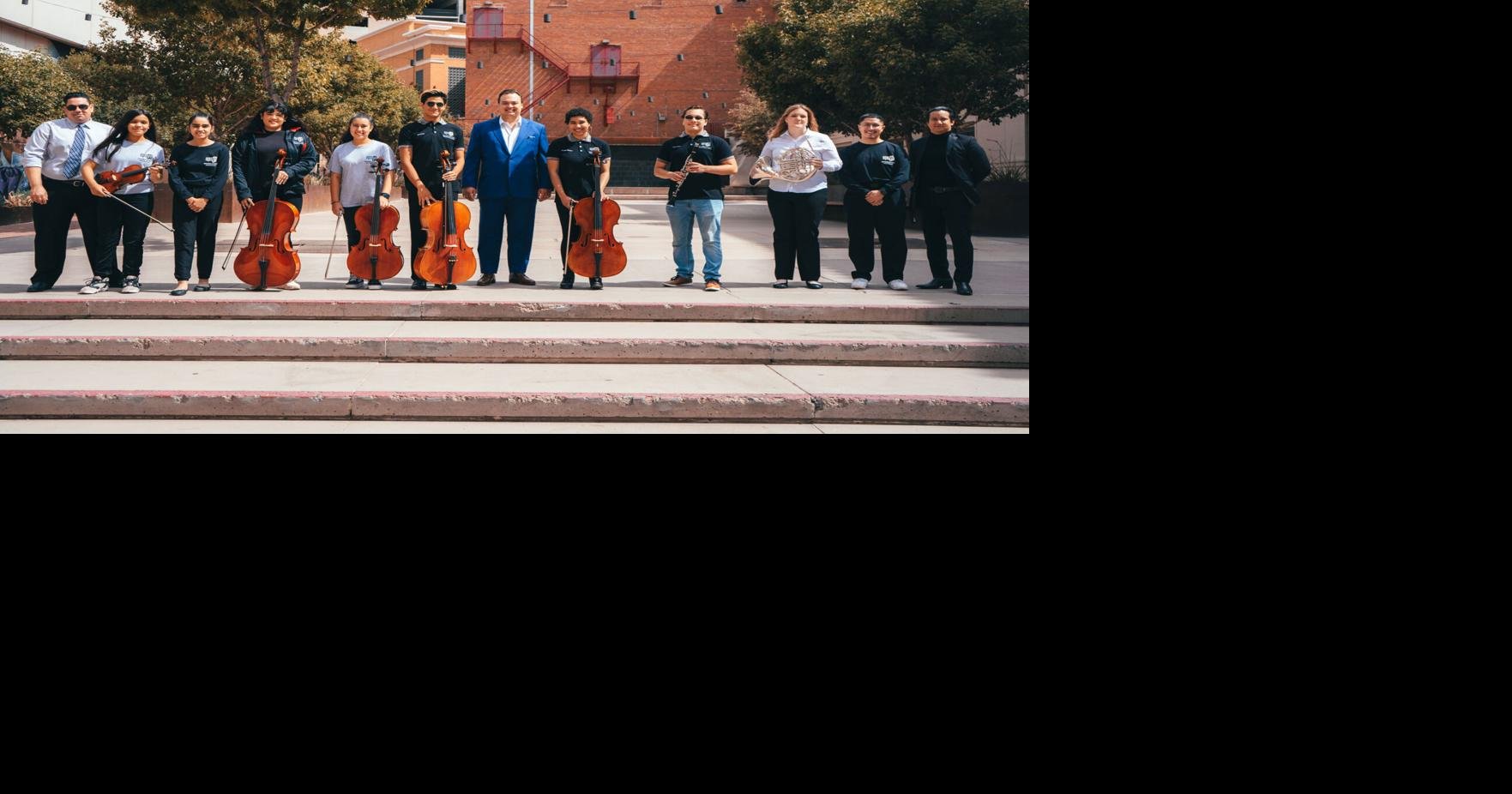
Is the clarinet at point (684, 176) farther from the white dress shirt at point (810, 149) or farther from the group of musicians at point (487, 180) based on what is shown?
the white dress shirt at point (810, 149)

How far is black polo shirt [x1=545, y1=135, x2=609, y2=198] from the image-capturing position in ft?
30.2

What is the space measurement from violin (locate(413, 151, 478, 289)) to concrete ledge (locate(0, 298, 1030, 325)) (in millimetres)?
632

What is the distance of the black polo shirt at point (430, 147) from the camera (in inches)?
360

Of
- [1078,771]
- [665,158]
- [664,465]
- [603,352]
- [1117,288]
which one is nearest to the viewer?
[1078,771]

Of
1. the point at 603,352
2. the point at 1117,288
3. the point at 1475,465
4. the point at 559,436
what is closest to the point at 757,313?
the point at 603,352

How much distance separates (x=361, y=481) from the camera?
16.7 feet

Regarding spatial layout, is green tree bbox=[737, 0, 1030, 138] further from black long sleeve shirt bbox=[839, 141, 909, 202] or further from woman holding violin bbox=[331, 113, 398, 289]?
woman holding violin bbox=[331, 113, 398, 289]

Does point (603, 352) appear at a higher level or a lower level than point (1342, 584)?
higher

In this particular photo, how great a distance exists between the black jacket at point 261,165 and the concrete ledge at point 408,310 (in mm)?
892

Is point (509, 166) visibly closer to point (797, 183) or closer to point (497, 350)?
point (797, 183)

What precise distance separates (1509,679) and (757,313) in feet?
20.6

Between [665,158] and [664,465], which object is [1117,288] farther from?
[665,158]

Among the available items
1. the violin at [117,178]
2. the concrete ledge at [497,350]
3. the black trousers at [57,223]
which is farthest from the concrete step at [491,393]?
the black trousers at [57,223]

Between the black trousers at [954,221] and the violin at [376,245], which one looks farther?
the black trousers at [954,221]
